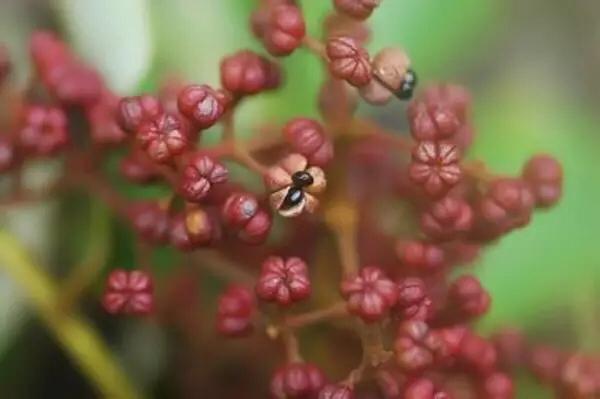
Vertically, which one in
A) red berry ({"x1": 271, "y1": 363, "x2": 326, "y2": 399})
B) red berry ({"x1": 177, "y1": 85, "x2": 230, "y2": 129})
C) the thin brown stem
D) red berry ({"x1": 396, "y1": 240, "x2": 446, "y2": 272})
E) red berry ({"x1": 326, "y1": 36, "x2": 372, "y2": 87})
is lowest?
red berry ({"x1": 271, "y1": 363, "x2": 326, "y2": 399})

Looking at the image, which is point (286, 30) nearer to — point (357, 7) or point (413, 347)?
point (357, 7)

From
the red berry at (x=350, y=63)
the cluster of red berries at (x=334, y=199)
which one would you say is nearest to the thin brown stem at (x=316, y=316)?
the cluster of red berries at (x=334, y=199)

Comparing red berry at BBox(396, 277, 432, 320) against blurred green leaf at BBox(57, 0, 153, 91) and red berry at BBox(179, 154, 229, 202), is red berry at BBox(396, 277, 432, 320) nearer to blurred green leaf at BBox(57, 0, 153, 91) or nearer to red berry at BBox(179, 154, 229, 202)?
red berry at BBox(179, 154, 229, 202)

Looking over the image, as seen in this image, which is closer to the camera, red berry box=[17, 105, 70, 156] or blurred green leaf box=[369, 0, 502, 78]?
red berry box=[17, 105, 70, 156]

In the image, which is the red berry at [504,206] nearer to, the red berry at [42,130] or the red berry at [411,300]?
the red berry at [411,300]

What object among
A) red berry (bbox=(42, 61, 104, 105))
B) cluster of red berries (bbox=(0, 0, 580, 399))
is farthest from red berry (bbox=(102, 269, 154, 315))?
red berry (bbox=(42, 61, 104, 105))

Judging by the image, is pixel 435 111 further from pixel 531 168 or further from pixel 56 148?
pixel 56 148
